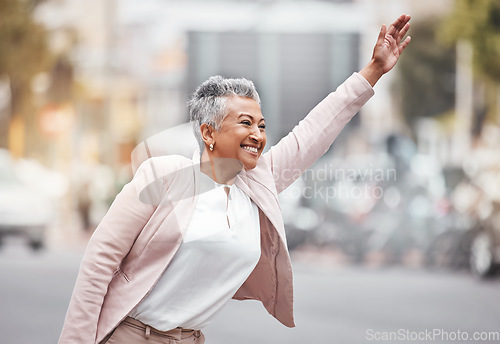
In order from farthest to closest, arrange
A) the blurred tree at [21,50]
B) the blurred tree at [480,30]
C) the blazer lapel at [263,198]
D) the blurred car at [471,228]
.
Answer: the blurred tree at [21,50]
the blurred tree at [480,30]
the blurred car at [471,228]
the blazer lapel at [263,198]

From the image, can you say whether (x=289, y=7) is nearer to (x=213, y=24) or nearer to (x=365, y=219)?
(x=213, y=24)

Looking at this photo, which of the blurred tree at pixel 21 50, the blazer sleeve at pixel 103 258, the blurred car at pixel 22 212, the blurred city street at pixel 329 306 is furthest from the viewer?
the blurred tree at pixel 21 50

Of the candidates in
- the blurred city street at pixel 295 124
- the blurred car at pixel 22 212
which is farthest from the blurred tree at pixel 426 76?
the blurred car at pixel 22 212

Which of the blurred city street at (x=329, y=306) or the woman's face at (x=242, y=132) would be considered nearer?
the woman's face at (x=242, y=132)

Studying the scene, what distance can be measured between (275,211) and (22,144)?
40.7 feet

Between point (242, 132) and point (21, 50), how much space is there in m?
12.7

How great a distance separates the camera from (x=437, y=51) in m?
13.0

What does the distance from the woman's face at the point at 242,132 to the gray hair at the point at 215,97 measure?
1 cm

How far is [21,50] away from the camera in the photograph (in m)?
14.1

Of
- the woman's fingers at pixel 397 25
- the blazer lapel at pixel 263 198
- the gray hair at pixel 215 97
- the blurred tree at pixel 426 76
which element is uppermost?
the woman's fingers at pixel 397 25

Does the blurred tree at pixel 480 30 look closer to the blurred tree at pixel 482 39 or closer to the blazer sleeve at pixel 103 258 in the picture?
the blurred tree at pixel 482 39

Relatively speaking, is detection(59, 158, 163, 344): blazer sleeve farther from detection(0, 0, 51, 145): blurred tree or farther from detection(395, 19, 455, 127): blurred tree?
detection(0, 0, 51, 145): blurred tree

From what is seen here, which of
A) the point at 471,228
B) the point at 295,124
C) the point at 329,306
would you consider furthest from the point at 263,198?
the point at 295,124

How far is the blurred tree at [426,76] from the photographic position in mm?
13031
